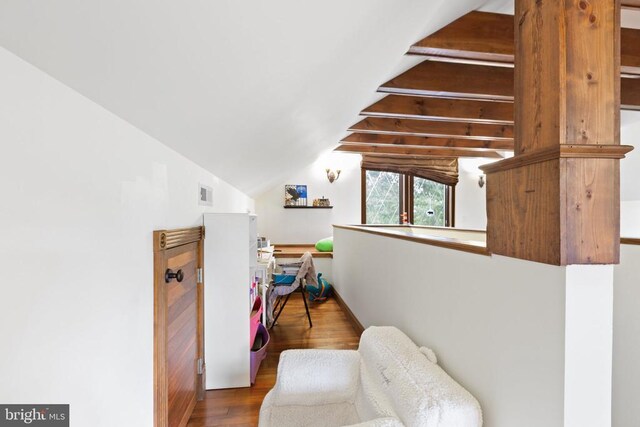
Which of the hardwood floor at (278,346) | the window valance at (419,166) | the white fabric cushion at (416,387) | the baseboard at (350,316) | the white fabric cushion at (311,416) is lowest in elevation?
the hardwood floor at (278,346)

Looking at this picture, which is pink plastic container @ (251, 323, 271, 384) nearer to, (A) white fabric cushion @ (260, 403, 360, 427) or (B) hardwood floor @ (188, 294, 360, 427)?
(B) hardwood floor @ (188, 294, 360, 427)

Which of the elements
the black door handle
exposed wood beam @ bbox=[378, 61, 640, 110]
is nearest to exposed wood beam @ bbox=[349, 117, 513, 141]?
exposed wood beam @ bbox=[378, 61, 640, 110]

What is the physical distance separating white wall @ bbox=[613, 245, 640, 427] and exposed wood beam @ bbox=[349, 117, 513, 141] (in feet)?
8.92

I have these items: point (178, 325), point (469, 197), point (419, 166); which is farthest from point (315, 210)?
point (178, 325)

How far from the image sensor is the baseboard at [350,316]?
3.00 m

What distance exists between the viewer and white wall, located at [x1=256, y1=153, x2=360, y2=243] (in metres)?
5.73

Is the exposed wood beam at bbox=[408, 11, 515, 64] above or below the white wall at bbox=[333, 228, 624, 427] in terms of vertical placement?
above

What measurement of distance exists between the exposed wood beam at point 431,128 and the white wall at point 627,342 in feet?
8.92

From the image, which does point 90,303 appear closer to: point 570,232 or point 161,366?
point 161,366

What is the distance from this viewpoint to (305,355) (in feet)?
4.92

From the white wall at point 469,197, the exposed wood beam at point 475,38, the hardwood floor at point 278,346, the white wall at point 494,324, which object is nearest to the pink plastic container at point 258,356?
the hardwood floor at point 278,346

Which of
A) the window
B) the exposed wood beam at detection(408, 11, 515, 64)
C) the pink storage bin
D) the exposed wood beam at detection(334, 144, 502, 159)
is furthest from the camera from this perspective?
the window

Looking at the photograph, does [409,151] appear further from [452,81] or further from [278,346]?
[278,346]

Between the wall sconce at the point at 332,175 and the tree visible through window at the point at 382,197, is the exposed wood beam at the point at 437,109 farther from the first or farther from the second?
the tree visible through window at the point at 382,197
